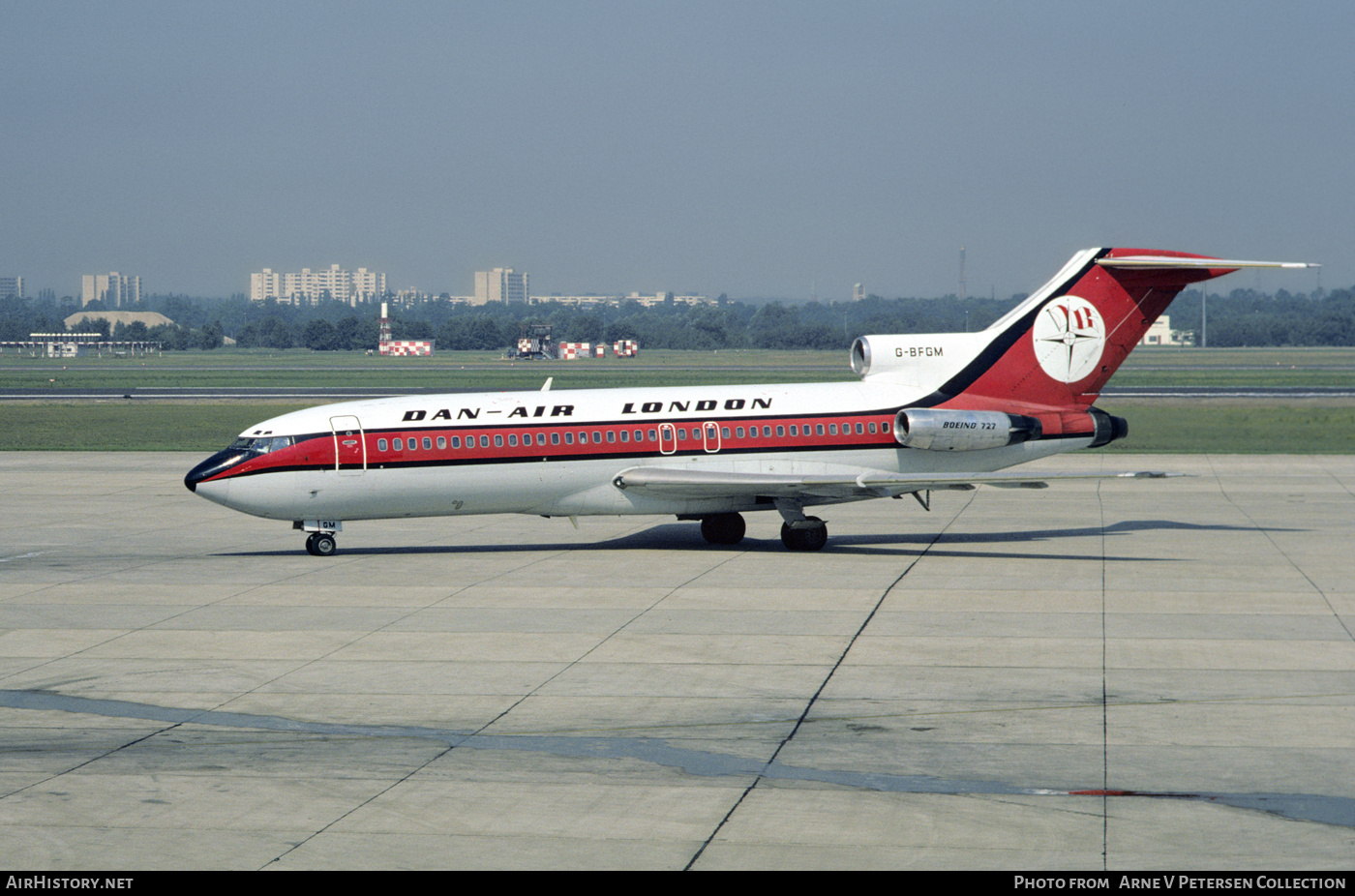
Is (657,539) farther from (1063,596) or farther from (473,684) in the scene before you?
(473,684)

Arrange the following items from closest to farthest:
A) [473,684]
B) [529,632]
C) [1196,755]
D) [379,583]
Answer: [1196,755], [473,684], [529,632], [379,583]

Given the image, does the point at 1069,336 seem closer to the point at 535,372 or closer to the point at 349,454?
the point at 349,454

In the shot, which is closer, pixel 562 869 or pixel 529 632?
pixel 562 869

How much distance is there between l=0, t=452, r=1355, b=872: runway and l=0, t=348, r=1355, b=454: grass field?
2773 cm

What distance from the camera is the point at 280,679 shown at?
18.0 metres

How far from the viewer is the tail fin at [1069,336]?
31250 mm

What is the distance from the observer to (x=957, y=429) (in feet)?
98.8

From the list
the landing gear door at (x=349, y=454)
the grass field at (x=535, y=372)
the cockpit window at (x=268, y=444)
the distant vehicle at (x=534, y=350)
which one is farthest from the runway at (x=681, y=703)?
the distant vehicle at (x=534, y=350)

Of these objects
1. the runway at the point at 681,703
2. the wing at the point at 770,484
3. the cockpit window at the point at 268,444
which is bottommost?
the runway at the point at 681,703

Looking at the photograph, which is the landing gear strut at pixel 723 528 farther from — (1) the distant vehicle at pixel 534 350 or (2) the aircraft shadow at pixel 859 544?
(1) the distant vehicle at pixel 534 350

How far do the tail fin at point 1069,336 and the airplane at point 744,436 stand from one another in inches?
1.3

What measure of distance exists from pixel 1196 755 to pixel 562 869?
6.96 m

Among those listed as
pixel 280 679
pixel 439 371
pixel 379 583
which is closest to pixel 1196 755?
pixel 280 679

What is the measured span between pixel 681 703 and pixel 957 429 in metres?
15.2
